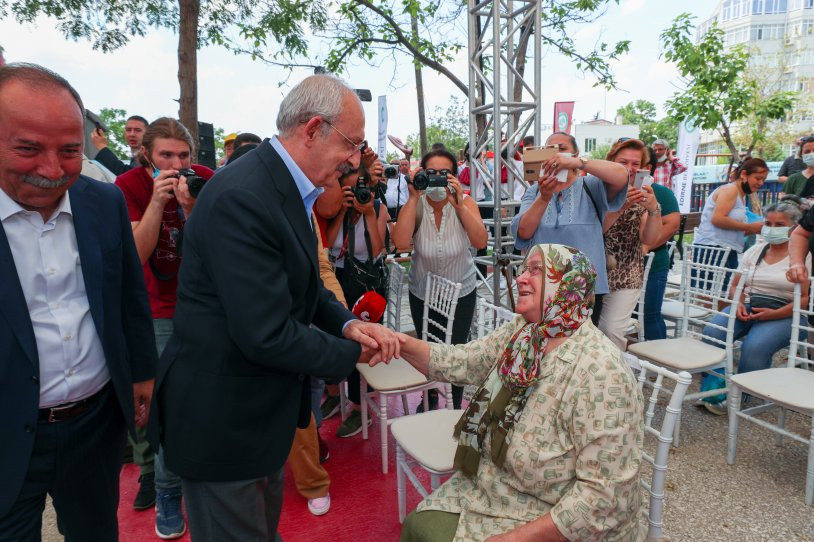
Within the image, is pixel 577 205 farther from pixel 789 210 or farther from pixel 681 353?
pixel 789 210

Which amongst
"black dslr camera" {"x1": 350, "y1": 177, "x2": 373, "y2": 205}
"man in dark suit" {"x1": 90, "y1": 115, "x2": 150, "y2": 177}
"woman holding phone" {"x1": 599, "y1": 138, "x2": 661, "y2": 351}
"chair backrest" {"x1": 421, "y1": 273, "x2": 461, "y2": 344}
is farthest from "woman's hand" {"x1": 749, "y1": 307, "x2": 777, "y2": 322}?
"man in dark suit" {"x1": 90, "y1": 115, "x2": 150, "y2": 177}

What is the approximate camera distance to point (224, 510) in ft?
4.66

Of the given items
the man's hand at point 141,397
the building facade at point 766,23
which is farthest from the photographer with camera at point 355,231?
the building facade at point 766,23

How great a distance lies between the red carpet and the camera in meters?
2.43

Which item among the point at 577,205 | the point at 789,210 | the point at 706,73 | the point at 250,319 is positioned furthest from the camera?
the point at 706,73

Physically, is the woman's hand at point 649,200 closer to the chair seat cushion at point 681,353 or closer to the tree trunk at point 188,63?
the chair seat cushion at point 681,353

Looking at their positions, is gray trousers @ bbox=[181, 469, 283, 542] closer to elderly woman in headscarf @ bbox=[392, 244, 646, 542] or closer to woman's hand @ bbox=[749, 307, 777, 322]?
elderly woman in headscarf @ bbox=[392, 244, 646, 542]

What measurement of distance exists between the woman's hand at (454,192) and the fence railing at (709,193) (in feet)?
33.9

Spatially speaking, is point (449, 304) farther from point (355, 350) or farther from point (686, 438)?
point (686, 438)

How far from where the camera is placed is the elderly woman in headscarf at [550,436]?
1429mm

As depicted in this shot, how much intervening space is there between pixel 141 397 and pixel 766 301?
160 inches

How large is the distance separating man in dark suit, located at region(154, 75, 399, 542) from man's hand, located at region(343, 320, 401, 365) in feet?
0.59

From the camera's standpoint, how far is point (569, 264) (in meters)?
1.67

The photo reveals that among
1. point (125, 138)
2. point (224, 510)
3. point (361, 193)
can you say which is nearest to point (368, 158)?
point (361, 193)
